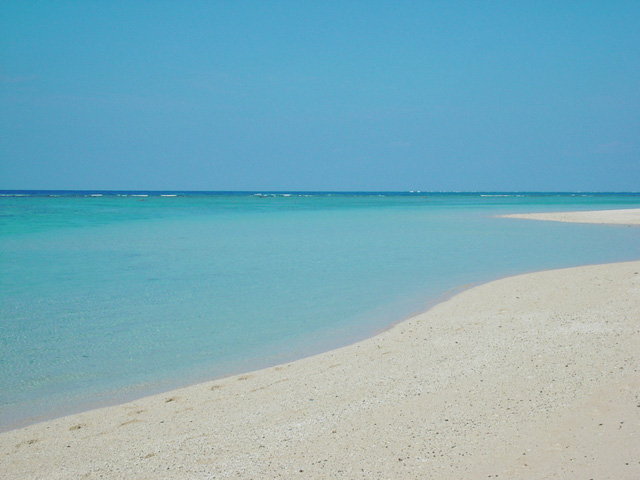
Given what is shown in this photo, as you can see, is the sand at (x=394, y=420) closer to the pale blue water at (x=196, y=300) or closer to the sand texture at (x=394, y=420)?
the sand texture at (x=394, y=420)

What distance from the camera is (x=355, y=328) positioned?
872 centimetres

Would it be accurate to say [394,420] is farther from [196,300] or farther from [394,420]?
[196,300]

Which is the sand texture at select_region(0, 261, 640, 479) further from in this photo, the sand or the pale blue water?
the pale blue water

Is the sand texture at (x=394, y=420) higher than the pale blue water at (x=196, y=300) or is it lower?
higher

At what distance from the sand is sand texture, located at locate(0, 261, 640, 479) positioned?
0.02 metres

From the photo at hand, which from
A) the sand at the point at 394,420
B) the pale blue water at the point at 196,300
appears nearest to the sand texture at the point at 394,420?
the sand at the point at 394,420

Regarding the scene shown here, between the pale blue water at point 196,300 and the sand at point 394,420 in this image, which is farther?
the pale blue water at point 196,300

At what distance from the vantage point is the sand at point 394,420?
155 inches

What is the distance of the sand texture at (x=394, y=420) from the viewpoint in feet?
12.9

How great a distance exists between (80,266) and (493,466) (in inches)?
571

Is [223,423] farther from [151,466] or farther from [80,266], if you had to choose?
[80,266]

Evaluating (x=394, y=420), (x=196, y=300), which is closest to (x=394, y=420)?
(x=394, y=420)

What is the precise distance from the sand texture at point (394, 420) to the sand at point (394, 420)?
0.05 feet

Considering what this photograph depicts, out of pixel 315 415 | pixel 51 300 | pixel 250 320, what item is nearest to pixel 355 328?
pixel 250 320
